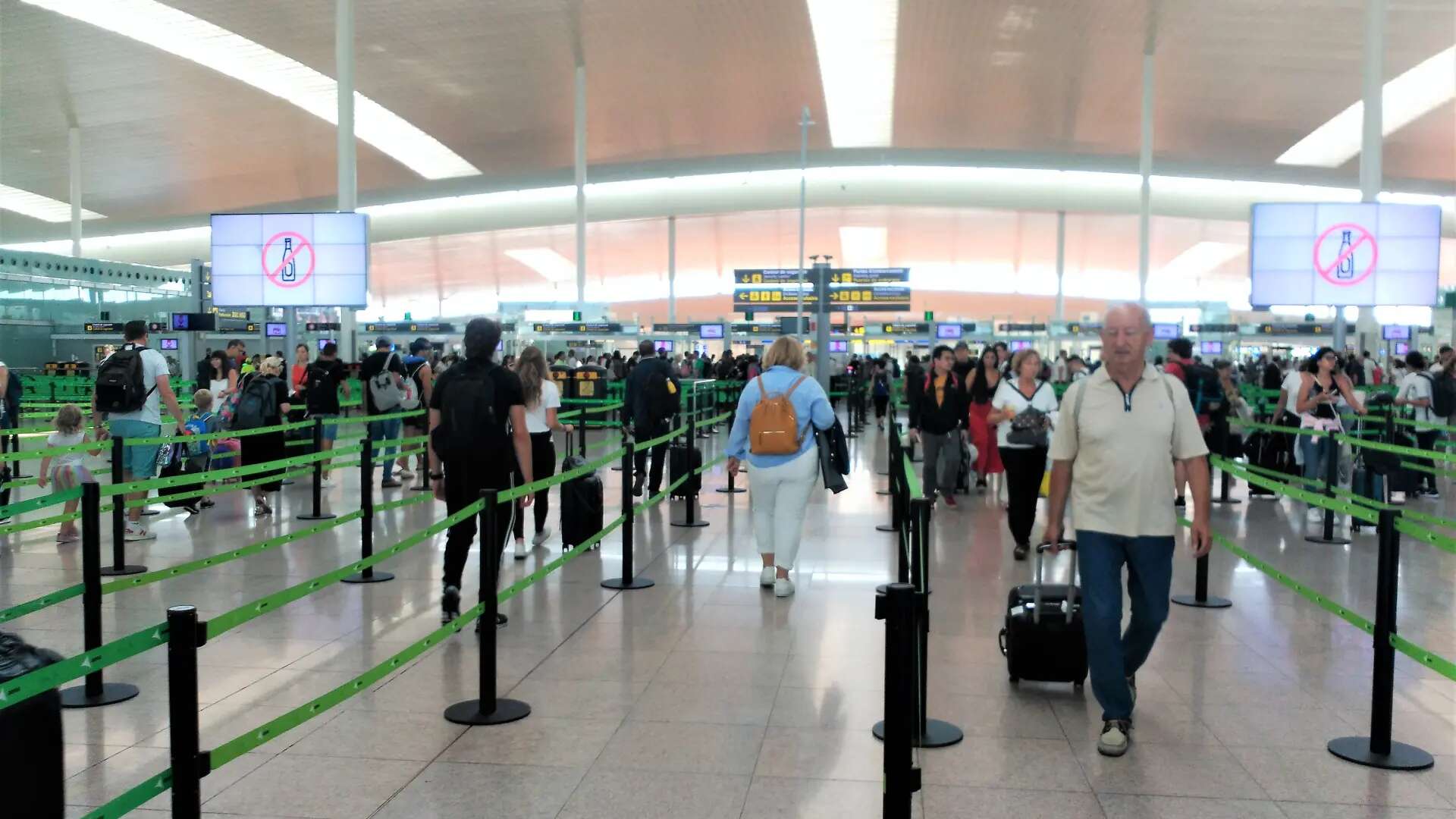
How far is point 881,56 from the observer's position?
94.4 feet

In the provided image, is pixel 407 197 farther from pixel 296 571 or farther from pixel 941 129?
pixel 296 571

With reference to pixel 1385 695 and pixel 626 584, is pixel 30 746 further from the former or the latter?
pixel 626 584

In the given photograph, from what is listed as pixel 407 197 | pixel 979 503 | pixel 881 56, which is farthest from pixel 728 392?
pixel 407 197

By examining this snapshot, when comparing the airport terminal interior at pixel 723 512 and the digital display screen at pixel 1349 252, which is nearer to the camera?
the airport terminal interior at pixel 723 512

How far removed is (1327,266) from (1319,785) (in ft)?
42.0

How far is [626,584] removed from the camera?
7.71m

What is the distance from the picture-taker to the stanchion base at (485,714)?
481 cm

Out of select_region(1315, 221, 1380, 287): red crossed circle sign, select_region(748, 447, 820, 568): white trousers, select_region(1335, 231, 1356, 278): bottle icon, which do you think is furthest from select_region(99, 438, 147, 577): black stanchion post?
select_region(1335, 231, 1356, 278): bottle icon

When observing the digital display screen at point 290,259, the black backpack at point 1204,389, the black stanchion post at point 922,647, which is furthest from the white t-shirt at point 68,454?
the black backpack at point 1204,389

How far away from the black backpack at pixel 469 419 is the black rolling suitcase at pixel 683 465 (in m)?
4.49

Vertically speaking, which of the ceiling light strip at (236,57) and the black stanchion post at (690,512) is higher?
the ceiling light strip at (236,57)

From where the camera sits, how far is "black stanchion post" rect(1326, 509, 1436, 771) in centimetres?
436

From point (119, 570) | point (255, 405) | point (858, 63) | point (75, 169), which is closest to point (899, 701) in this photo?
point (119, 570)

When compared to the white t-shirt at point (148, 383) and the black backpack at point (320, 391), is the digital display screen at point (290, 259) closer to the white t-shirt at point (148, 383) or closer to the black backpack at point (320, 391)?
the black backpack at point (320, 391)
